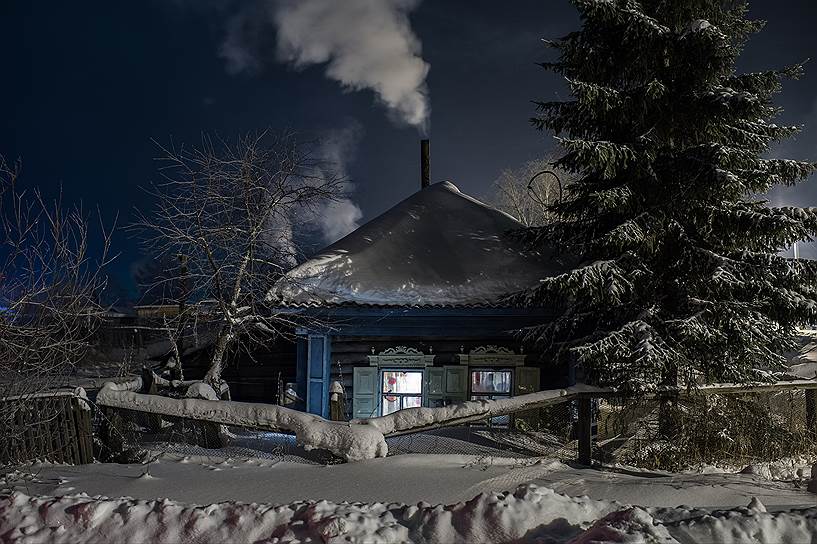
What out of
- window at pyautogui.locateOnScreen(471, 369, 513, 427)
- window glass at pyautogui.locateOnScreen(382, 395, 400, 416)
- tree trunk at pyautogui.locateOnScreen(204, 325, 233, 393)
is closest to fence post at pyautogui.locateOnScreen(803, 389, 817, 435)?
window at pyautogui.locateOnScreen(471, 369, 513, 427)

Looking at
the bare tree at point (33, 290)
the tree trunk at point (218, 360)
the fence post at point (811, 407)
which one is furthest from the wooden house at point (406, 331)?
the fence post at point (811, 407)

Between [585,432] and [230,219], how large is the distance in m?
8.09

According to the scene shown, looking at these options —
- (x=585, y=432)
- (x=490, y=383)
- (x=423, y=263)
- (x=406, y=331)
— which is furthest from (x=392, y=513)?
(x=423, y=263)

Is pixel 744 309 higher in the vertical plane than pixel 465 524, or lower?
higher

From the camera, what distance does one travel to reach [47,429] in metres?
6.14

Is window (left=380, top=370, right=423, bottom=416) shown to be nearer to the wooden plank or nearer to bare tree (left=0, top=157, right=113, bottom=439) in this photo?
the wooden plank

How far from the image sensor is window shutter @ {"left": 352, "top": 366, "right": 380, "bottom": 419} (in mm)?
11336

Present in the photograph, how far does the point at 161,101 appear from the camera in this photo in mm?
197375

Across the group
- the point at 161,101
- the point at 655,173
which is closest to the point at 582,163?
the point at 655,173

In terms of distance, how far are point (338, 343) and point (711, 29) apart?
888cm

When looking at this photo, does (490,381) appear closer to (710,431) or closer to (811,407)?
(710,431)

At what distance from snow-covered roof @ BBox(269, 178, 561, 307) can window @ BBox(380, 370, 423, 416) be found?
5.85 ft

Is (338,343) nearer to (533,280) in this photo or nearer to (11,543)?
(533,280)

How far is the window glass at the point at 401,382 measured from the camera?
11.5 metres
